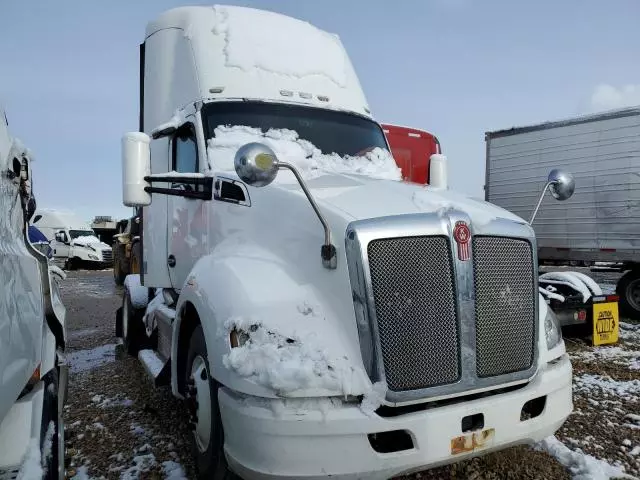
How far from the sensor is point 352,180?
3.37 m

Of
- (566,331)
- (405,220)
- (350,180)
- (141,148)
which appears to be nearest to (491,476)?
(405,220)

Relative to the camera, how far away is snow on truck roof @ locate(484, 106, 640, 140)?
28.9 feet

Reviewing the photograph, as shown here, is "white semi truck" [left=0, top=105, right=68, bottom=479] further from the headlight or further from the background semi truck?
the background semi truck

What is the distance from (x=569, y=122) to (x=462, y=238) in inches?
335

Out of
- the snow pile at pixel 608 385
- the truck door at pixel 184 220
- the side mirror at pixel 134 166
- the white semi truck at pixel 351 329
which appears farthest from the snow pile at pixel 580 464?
the side mirror at pixel 134 166

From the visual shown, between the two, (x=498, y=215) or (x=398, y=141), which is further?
(x=398, y=141)

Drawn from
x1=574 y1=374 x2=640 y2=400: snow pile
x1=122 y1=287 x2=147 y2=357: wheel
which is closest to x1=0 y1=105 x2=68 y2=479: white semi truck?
x1=122 y1=287 x2=147 y2=357: wheel

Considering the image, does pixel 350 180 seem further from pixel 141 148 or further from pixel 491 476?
pixel 491 476

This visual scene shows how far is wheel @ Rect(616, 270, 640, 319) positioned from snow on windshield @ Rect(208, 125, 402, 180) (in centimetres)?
696

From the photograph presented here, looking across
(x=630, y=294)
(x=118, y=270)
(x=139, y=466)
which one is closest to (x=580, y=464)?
(x=139, y=466)

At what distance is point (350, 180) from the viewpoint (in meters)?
3.38

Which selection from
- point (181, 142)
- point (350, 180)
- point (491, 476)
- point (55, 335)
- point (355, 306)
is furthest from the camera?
point (181, 142)

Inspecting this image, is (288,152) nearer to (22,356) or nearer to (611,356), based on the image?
(22,356)

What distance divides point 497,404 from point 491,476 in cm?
87
